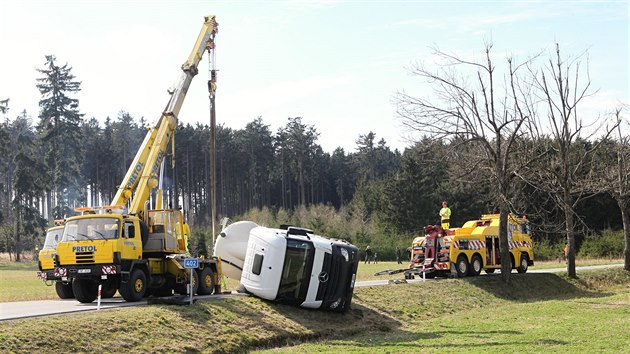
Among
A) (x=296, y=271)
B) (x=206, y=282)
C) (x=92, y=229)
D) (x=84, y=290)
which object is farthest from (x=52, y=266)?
(x=296, y=271)

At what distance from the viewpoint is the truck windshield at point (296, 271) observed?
23406 mm

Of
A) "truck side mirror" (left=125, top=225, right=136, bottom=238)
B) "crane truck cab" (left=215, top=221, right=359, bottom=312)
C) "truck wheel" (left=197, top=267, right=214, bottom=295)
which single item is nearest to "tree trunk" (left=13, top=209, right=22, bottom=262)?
"truck wheel" (left=197, top=267, right=214, bottom=295)

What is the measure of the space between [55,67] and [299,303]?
73.3 metres

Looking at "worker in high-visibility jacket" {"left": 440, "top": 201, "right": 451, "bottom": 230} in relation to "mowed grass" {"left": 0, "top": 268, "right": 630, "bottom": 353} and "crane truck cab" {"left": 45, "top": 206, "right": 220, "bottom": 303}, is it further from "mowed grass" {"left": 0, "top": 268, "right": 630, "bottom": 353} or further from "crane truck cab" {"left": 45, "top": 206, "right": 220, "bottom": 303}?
"crane truck cab" {"left": 45, "top": 206, "right": 220, "bottom": 303}

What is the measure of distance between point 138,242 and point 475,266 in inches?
712

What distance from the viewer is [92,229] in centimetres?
2356

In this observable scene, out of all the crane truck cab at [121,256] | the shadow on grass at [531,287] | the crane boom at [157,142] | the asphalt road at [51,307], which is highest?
the crane boom at [157,142]

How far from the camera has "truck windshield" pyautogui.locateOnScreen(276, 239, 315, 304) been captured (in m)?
23.4

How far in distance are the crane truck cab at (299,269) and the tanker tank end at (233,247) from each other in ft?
8.13

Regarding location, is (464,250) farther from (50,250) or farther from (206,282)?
(50,250)

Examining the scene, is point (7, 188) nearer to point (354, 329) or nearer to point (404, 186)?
point (404, 186)

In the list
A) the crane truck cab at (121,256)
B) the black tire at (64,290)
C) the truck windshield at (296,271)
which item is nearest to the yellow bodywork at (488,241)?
the truck windshield at (296,271)

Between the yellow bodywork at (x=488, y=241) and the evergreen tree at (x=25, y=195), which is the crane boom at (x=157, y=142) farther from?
the evergreen tree at (x=25, y=195)

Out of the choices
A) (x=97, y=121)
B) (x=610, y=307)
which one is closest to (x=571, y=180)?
(x=610, y=307)
